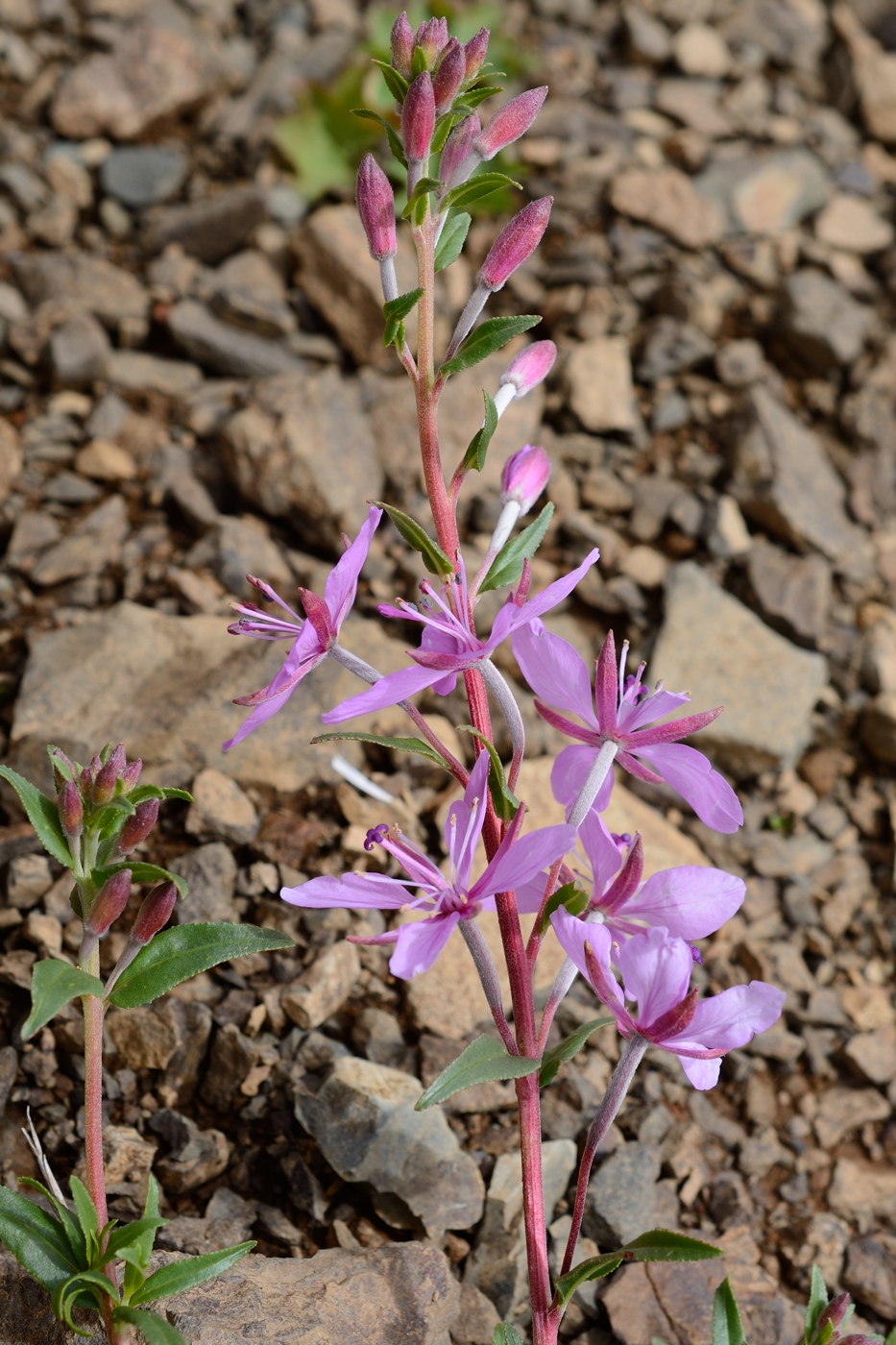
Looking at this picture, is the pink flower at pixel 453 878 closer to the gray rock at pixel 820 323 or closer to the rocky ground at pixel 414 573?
the rocky ground at pixel 414 573

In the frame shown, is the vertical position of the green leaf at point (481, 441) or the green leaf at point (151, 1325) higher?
the green leaf at point (481, 441)

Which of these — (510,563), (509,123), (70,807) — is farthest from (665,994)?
(509,123)

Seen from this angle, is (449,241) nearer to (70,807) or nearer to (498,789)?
(498,789)

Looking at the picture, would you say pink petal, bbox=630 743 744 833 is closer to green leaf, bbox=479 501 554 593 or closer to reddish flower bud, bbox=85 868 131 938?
green leaf, bbox=479 501 554 593

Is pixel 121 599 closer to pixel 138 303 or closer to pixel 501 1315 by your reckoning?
pixel 138 303

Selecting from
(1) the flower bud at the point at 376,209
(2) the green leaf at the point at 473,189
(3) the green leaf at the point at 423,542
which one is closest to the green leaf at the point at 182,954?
(3) the green leaf at the point at 423,542

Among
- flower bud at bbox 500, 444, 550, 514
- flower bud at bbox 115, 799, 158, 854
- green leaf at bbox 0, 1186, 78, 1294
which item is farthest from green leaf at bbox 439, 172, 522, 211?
green leaf at bbox 0, 1186, 78, 1294
